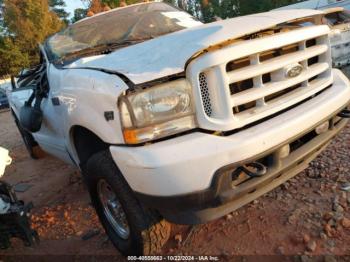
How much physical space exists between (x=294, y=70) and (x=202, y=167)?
91 centimetres

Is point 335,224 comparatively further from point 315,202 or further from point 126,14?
point 126,14

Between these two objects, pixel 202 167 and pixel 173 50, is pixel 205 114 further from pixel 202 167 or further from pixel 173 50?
pixel 173 50

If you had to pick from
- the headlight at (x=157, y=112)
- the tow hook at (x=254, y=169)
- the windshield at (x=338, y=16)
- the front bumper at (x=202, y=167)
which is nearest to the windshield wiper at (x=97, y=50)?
the headlight at (x=157, y=112)

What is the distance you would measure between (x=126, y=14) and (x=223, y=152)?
2.69m

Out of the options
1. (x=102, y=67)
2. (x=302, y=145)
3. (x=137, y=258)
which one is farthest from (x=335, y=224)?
(x=102, y=67)

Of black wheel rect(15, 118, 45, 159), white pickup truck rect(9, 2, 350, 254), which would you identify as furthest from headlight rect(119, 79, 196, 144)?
black wheel rect(15, 118, 45, 159)

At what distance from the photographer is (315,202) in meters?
2.84

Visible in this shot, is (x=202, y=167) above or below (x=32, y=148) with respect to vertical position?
above

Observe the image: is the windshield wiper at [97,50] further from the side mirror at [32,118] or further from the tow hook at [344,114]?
the tow hook at [344,114]

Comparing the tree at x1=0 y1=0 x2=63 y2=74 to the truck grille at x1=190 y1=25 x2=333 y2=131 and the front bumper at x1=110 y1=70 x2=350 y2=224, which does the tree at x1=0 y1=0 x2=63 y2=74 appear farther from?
the front bumper at x1=110 y1=70 x2=350 y2=224

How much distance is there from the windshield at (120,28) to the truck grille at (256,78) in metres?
1.65

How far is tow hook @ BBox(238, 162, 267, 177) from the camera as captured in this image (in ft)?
6.48

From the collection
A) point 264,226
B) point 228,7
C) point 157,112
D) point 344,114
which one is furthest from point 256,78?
point 228,7

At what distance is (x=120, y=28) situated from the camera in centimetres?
376
